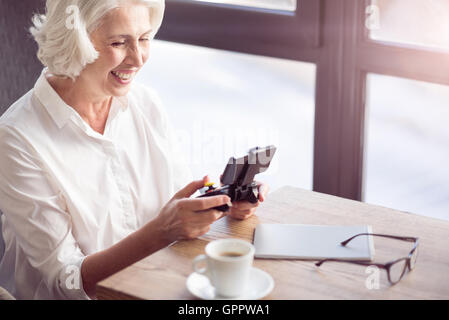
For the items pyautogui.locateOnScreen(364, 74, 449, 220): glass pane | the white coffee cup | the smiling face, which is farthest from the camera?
pyautogui.locateOnScreen(364, 74, 449, 220): glass pane

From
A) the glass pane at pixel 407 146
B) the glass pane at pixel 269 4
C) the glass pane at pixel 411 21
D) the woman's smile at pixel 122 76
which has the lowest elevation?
the glass pane at pixel 407 146

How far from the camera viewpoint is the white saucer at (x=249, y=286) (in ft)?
3.75

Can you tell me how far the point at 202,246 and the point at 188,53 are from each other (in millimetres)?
1353

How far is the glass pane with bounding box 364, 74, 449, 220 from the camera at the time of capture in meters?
2.13

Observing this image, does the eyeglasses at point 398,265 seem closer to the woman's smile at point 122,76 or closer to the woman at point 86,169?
the woman at point 86,169

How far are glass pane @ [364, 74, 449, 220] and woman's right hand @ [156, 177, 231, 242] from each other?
3.19 ft

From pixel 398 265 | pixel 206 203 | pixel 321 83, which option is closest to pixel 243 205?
pixel 206 203

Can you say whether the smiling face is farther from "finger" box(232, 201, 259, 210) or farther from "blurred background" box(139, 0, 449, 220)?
"blurred background" box(139, 0, 449, 220)

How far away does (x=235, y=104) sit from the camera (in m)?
2.63

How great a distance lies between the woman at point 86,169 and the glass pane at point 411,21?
2.45 feet

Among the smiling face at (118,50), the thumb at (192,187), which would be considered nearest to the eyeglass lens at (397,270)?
the thumb at (192,187)

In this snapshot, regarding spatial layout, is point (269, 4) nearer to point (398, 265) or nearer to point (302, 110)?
point (302, 110)

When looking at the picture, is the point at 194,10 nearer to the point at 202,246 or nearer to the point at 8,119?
the point at 8,119

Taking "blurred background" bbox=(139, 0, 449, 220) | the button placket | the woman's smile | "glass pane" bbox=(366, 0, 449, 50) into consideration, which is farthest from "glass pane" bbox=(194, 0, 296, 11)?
the button placket
